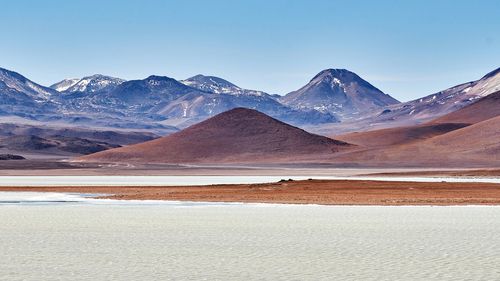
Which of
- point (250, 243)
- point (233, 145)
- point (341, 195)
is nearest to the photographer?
point (250, 243)

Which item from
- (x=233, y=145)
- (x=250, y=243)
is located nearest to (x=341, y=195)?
(x=250, y=243)

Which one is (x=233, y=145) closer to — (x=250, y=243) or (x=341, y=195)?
(x=341, y=195)

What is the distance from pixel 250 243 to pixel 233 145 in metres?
151

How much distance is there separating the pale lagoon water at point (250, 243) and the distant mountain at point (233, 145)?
122242 millimetres

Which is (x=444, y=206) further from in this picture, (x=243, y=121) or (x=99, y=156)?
(x=243, y=121)

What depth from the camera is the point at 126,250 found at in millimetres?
19922

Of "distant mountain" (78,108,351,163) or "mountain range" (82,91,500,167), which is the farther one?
"distant mountain" (78,108,351,163)

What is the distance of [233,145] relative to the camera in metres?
172

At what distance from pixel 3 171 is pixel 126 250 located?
289 feet

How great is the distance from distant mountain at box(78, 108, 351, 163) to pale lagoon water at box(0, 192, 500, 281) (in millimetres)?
122242

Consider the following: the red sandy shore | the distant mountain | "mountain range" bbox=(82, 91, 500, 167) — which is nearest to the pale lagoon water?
the red sandy shore

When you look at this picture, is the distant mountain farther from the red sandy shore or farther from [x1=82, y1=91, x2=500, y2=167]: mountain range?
the red sandy shore

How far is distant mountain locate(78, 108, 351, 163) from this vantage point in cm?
16000

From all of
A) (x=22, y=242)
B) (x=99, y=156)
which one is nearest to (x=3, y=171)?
(x=99, y=156)
